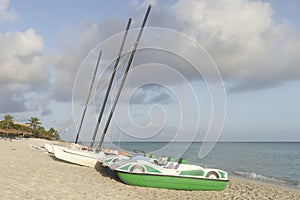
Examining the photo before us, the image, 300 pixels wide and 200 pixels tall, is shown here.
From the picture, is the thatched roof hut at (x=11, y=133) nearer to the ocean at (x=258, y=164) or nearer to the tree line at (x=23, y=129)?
the tree line at (x=23, y=129)

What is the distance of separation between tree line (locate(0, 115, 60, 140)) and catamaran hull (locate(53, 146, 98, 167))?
166 feet

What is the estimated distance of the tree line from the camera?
7956 centimetres

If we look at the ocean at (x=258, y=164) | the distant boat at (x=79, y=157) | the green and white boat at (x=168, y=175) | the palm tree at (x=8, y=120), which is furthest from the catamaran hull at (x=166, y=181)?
the palm tree at (x=8, y=120)

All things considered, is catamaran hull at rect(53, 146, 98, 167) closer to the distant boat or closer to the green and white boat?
the distant boat

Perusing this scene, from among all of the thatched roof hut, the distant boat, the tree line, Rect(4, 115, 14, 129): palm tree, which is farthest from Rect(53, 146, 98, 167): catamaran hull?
Rect(4, 115, 14, 129): palm tree

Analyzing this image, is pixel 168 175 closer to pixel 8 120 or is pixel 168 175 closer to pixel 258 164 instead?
pixel 258 164

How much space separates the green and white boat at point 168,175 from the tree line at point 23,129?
5864 centimetres

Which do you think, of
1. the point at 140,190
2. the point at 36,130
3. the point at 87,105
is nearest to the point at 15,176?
the point at 140,190

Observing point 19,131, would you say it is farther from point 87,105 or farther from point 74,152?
point 74,152

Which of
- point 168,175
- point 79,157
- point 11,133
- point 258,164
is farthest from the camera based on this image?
point 11,133

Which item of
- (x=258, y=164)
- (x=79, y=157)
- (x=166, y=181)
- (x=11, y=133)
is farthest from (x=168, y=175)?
(x=11, y=133)

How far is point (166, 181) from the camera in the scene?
1204 cm

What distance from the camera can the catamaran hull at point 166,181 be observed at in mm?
12000

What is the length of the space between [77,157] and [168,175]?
8.16 meters
